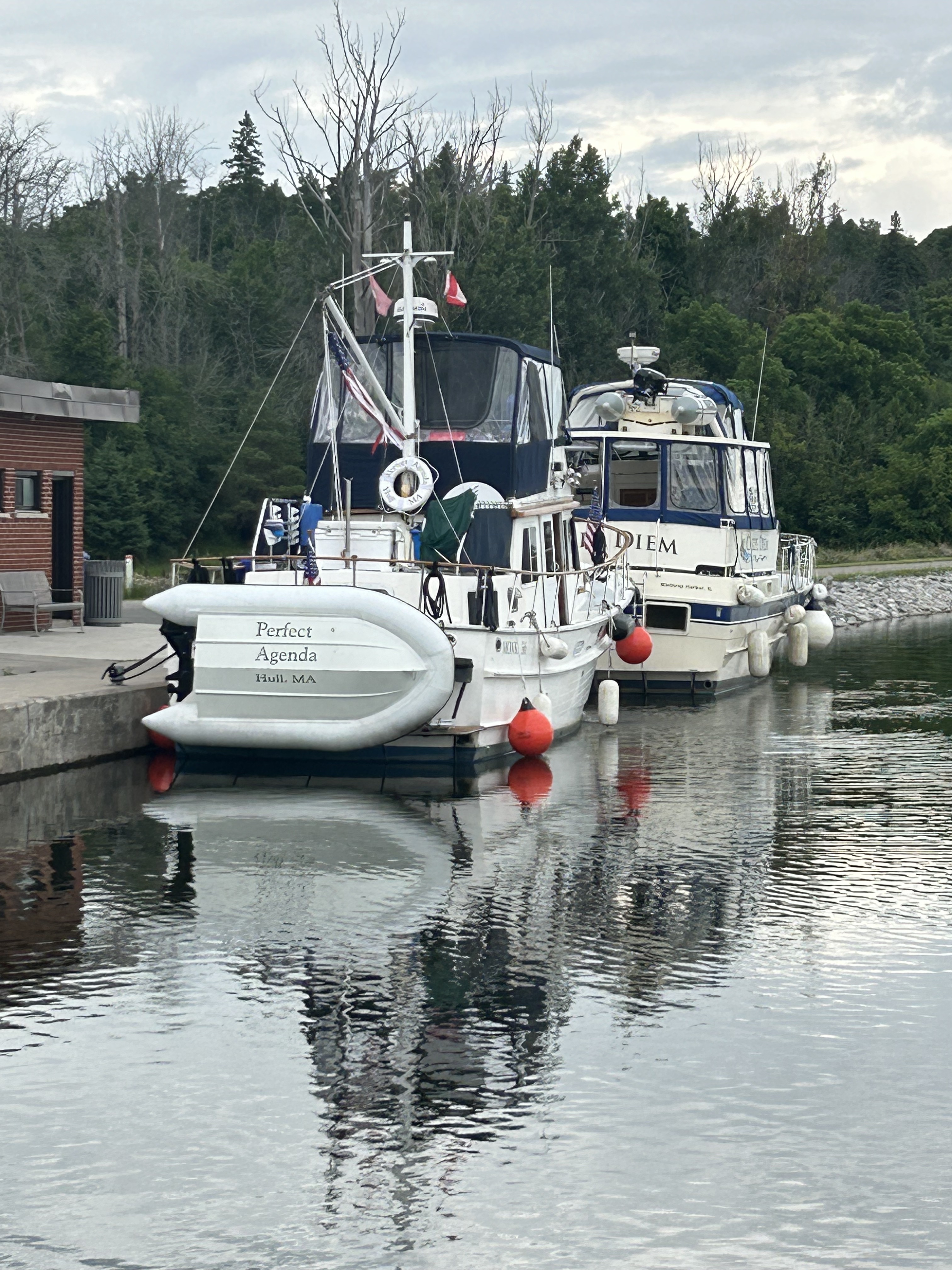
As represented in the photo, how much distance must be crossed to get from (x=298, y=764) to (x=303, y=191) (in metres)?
50.9

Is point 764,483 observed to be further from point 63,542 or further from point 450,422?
point 63,542

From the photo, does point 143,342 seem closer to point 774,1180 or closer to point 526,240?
point 526,240

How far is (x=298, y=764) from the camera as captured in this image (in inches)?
699

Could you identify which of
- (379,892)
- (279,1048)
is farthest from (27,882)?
(279,1048)

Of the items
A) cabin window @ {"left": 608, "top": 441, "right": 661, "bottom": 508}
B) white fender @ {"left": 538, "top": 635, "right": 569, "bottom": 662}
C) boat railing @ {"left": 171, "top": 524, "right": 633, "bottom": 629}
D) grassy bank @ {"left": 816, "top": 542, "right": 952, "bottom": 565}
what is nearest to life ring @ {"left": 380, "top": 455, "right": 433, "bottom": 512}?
boat railing @ {"left": 171, "top": 524, "right": 633, "bottom": 629}

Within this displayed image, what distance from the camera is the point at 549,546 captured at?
21266 mm

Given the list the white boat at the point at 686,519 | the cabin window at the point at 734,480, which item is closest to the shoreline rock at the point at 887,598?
the white boat at the point at 686,519

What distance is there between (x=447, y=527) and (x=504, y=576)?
3.32ft

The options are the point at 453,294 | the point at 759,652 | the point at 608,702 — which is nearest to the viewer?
the point at 453,294

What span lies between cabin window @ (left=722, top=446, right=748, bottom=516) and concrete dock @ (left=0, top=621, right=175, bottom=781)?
9062 mm

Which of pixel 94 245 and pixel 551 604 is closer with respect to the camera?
pixel 551 604

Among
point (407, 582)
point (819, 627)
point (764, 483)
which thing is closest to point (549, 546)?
point (407, 582)

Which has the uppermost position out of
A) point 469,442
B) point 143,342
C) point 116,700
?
point 143,342

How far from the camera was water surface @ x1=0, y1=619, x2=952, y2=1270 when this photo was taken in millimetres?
7516
